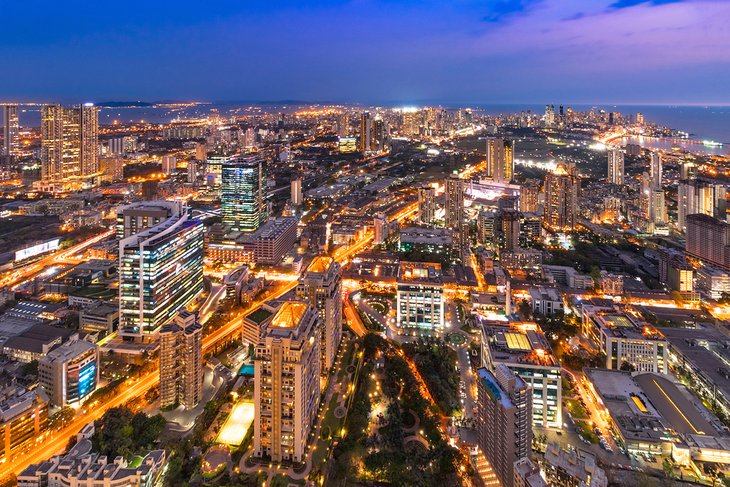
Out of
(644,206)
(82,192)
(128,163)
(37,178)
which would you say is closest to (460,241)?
(644,206)

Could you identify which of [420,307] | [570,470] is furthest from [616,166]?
[570,470]

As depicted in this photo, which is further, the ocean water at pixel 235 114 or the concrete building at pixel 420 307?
the ocean water at pixel 235 114

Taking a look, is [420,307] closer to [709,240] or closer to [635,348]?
[635,348]

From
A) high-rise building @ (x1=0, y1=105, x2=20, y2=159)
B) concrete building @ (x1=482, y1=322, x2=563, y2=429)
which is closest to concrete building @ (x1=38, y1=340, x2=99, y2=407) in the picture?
concrete building @ (x1=482, y1=322, x2=563, y2=429)

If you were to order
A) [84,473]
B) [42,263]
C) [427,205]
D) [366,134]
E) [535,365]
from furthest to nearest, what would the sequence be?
[366,134], [427,205], [42,263], [535,365], [84,473]

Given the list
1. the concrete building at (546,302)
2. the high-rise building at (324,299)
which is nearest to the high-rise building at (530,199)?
the concrete building at (546,302)

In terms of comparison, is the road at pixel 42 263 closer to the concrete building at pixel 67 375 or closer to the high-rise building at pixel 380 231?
the concrete building at pixel 67 375
